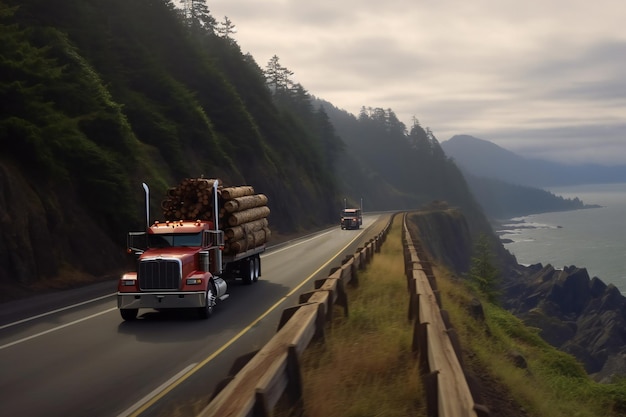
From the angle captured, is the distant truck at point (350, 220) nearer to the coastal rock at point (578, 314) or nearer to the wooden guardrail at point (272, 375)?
the coastal rock at point (578, 314)

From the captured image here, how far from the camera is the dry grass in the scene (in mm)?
6512

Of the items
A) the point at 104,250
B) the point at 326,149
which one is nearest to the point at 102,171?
the point at 104,250

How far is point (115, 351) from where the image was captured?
11.9 metres

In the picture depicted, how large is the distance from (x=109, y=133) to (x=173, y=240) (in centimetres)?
1732

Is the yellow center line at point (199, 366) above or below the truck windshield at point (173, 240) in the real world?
below

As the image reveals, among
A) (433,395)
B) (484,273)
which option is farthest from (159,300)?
(484,273)

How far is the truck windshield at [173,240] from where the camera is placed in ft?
53.8

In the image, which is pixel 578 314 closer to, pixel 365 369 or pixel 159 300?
pixel 159 300

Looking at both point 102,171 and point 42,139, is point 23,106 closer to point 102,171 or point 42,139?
point 42,139

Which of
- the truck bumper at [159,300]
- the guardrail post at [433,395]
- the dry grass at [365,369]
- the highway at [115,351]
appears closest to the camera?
the guardrail post at [433,395]

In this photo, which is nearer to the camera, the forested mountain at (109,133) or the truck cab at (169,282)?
the truck cab at (169,282)

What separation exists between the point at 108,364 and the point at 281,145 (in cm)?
7256

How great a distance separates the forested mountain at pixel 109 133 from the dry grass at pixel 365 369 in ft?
46.0

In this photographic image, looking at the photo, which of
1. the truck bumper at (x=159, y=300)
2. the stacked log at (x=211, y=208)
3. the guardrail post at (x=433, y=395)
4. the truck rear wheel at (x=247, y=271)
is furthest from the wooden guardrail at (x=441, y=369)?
the truck rear wheel at (x=247, y=271)
